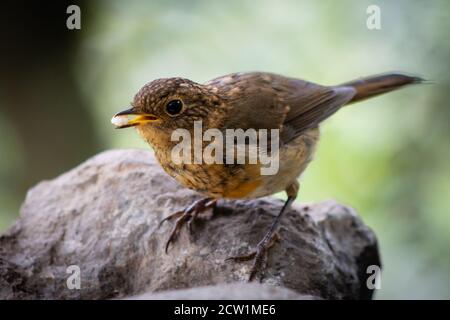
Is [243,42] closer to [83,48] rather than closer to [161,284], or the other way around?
[83,48]

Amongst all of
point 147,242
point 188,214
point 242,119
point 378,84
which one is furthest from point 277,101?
point 147,242

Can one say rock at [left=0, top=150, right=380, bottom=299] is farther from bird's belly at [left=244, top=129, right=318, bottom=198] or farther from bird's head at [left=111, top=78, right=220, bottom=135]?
bird's head at [left=111, top=78, right=220, bottom=135]

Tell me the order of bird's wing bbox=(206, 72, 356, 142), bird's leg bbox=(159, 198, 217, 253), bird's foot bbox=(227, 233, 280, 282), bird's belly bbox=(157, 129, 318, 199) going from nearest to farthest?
bird's foot bbox=(227, 233, 280, 282) < bird's belly bbox=(157, 129, 318, 199) < bird's leg bbox=(159, 198, 217, 253) < bird's wing bbox=(206, 72, 356, 142)

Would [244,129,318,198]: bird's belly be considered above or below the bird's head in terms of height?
below

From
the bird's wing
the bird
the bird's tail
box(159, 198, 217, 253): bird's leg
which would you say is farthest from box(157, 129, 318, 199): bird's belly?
the bird's tail

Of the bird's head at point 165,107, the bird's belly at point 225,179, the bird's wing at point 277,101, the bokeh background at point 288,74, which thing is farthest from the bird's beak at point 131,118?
the bokeh background at point 288,74

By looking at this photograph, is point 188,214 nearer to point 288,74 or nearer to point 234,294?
point 234,294

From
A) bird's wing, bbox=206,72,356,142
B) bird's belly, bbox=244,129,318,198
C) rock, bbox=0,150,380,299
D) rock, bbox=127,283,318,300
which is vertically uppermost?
bird's wing, bbox=206,72,356,142
